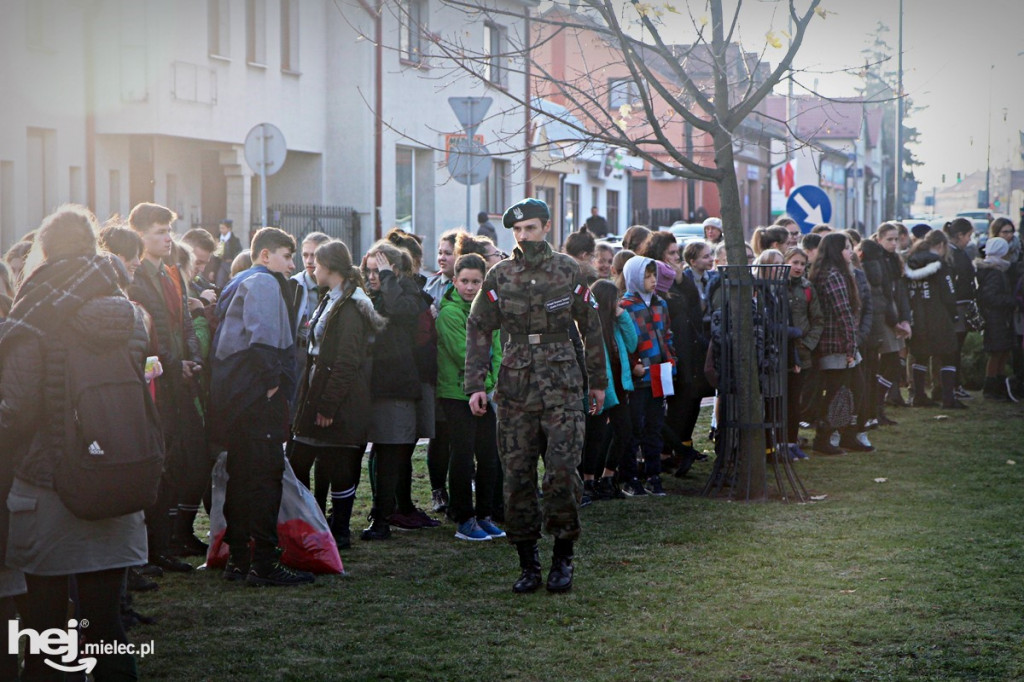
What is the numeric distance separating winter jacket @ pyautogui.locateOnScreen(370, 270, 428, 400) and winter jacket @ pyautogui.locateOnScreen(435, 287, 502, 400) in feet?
0.82

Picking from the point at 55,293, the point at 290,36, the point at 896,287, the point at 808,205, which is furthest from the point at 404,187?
the point at 55,293

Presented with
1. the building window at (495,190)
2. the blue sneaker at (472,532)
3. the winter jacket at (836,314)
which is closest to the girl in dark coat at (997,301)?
the winter jacket at (836,314)

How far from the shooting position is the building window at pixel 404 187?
101 ft

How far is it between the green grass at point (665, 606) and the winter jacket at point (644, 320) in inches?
44.3

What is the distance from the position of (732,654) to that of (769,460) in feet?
17.1

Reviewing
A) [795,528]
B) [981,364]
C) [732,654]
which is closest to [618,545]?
[795,528]

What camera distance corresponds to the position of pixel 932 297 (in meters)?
15.0

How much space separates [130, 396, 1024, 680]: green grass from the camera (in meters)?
5.69

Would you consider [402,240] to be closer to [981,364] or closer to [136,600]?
[136,600]

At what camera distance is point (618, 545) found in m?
8.16

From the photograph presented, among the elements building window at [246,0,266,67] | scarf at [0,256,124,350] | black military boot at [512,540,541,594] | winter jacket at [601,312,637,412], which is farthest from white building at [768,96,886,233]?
scarf at [0,256,124,350]

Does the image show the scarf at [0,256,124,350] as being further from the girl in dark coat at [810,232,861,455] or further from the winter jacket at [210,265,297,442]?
the girl in dark coat at [810,232,861,455]

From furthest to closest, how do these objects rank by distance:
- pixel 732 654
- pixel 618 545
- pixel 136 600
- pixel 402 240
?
pixel 402 240 → pixel 618 545 → pixel 136 600 → pixel 732 654

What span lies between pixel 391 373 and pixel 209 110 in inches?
687
